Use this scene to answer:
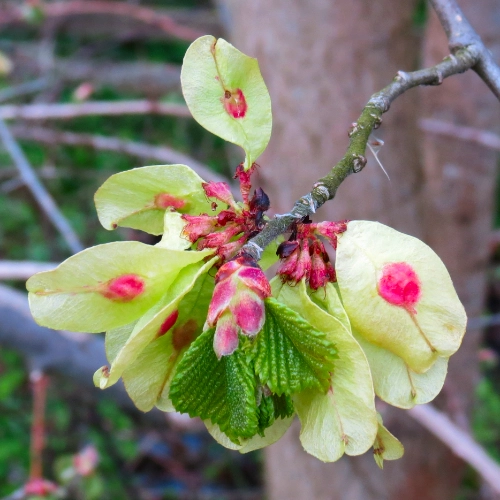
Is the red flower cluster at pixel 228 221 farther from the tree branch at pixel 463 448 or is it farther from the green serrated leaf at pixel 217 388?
the tree branch at pixel 463 448

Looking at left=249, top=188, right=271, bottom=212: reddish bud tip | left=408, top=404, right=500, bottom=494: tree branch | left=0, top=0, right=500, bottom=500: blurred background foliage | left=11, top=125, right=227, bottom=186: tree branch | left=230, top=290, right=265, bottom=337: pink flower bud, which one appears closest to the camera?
left=230, top=290, right=265, bottom=337: pink flower bud

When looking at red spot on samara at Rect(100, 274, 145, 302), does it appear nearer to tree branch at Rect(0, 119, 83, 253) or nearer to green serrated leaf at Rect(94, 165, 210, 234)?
green serrated leaf at Rect(94, 165, 210, 234)

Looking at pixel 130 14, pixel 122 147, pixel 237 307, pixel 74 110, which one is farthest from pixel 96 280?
pixel 130 14

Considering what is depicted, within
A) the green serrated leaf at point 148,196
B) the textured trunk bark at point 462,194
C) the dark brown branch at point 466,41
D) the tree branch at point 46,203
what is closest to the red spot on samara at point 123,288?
the green serrated leaf at point 148,196

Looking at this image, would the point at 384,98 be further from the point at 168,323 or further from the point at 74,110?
the point at 74,110

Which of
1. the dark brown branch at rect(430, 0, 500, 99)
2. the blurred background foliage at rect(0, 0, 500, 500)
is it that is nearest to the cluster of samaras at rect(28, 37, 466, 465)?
the dark brown branch at rect(430, 0, 500, 99)

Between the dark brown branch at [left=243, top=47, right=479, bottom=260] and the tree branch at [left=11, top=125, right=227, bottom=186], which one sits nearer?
→ the dark brown branch at [left=243, top=47, right=479, bottom=260]

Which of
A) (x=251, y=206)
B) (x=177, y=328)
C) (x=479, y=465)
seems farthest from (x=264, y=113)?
(x=479, y=465)
